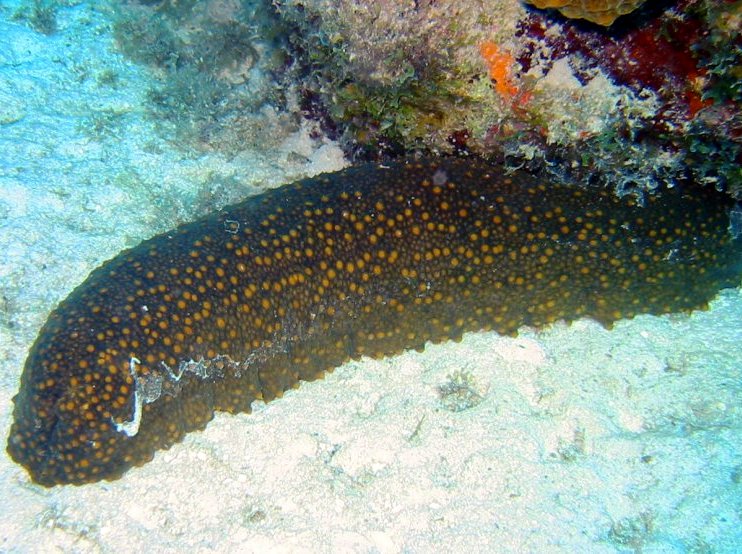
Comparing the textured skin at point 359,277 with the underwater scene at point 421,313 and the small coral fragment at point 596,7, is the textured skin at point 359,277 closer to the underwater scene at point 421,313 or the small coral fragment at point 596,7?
the underwater scene at point 421,313

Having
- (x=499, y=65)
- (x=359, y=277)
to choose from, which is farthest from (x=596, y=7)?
(x=359, y=277)

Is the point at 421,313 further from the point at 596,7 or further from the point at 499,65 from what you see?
the point at 596,7

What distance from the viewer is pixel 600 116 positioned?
2.69 m

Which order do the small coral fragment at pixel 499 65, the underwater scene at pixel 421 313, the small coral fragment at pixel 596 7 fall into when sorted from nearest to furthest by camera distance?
1. the small coral fragment at pixel 596 7
2. the underwater scene at pixel 421 313
3. the small coral fragment at pixel 499 65

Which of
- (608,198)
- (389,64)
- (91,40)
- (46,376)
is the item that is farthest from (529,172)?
(91,40)

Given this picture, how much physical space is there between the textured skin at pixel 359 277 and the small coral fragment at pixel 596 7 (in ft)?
3.61

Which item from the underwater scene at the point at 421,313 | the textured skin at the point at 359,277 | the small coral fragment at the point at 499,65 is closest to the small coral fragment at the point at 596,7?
the underwater scene at the point at 421,313

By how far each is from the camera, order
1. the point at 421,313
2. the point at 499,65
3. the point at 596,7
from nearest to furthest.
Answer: the point at 596,7 → the point at 499,65 → the point at 421,313

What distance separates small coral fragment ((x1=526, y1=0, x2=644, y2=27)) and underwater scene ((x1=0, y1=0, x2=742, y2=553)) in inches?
0.5

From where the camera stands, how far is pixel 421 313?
331 cm

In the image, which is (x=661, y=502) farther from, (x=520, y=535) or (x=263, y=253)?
(x=263, y=253)

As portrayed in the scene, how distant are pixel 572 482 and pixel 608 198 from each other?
72.4 inches

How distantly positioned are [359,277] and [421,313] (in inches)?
20.5

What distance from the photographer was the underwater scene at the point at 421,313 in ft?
8.40
